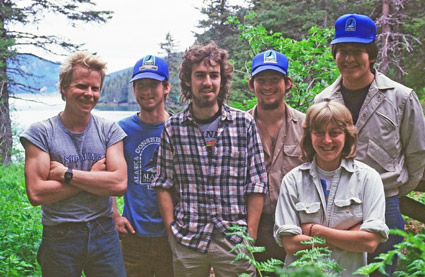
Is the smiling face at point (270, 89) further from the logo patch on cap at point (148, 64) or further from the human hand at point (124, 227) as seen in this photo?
the human hand at point (124, 227)

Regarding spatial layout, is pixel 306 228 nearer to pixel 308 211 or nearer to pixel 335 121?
pixel 308 211

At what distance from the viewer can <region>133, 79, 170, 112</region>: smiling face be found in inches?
159

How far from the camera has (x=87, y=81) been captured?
11.1 ft

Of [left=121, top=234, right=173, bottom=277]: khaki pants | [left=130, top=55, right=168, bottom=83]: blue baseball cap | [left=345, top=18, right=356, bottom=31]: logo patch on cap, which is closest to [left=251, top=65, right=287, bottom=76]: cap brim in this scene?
[left=345, top=18, right=356, bottom=31]: logo patch on cap

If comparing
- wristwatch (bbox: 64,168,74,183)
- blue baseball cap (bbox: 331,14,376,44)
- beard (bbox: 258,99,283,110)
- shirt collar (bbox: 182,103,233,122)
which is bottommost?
wristwatch (bbox: 64,168,74,183)

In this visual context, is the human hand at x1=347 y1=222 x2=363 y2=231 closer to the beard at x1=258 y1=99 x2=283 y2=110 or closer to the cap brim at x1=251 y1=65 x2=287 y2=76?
the beard at x1=258 y1=99 x2=283 y2=110

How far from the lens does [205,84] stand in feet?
11.5

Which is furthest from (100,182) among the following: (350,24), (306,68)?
(306,68)

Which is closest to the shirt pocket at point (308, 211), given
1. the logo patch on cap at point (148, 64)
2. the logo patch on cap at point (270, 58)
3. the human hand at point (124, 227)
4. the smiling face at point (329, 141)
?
the smiling face at point (329, 141)

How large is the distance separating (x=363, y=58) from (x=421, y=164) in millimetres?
990

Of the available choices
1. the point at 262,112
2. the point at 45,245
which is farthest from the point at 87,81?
the point at 262,112

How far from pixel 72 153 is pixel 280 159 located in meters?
1.75

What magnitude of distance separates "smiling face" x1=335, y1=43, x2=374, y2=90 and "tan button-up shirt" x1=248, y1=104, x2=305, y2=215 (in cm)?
63

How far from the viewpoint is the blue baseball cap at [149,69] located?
13.3ft
